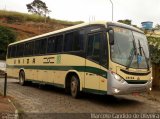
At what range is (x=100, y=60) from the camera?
13422 mm

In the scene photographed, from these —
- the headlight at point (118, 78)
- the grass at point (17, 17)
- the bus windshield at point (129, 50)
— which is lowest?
the headlight at point (118, 78)

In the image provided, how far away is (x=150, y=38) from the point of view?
21141mm

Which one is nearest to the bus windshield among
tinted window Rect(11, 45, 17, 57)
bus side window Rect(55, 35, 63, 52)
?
bus side window Rect(55, 35, 63, 52)

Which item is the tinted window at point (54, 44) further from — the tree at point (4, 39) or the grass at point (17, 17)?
the grass at point (17, 17)

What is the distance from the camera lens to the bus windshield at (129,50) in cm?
1309

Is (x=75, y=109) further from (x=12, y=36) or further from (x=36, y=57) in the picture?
(x=12, y=36)

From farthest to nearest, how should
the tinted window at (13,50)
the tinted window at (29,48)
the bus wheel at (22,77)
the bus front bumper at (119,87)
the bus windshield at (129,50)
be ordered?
the tinted window at (13,50)
the bus wheel at (22,77)
the tinted window at (29,48)
the bus windshield at (129,50)
the bus front bumper at (119,87)

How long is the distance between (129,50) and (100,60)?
1.22 meters

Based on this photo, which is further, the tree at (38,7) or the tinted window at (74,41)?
the tree at (38,7)

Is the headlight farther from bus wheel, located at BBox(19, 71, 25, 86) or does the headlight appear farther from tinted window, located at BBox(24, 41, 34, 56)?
bus wheel, located at BBox(19, 71, 25, 86)

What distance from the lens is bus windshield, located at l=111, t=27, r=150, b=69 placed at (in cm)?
1309

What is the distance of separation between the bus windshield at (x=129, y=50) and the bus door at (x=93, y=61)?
2.42 feet

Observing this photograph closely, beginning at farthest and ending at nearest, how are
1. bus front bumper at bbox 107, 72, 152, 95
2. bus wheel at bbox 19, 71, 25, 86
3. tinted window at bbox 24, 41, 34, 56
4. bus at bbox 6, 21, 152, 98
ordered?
bus wheel at bbox 19, 71, 25, 86
tinted window at bbox 24, 41, 34, 56
bus at bbox 6, 21, 152, 98
bus front bumper at bbox 107, 72, 152, 95

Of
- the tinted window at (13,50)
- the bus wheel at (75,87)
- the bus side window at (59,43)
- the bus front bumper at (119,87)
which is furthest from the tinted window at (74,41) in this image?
the tinted window at (13,50)
